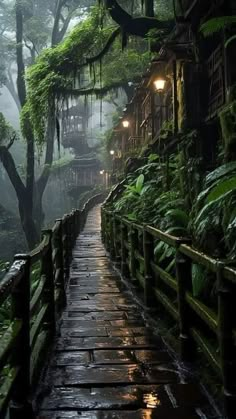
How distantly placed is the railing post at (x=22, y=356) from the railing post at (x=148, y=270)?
2994 millimetres

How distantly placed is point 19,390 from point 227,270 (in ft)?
5.58

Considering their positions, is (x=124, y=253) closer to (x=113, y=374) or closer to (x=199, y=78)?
(x=113, y=374)

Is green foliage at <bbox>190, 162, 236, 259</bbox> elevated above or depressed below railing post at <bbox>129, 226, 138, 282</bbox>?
above

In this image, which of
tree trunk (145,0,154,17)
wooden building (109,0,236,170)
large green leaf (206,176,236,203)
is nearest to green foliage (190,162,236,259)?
large green leaf (206,176,236,203)

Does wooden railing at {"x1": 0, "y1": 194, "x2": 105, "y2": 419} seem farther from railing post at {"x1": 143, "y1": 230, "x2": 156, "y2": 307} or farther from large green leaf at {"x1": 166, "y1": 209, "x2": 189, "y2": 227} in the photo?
large green leaf at {"x1": 166, "y1": 209, "x2": 189, "y2": 227}

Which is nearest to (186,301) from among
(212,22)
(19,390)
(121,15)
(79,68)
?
(19,390)

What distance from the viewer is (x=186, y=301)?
13.5ft

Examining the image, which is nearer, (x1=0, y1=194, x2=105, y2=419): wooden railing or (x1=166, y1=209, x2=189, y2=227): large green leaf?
(x1=0, y1=194, x2=105, y2=419): wooden railing

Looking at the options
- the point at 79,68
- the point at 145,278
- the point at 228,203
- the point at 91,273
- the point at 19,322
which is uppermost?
the point at 79,68

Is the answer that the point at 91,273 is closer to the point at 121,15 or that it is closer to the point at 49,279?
the point at 49,279

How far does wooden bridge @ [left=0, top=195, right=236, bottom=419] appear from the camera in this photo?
9.91ft

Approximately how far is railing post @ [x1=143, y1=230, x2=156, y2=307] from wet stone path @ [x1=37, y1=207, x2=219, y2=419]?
10.8 inches

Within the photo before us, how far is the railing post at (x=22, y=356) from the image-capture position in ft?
10.2

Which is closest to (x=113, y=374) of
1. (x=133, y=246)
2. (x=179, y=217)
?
(x=133, y=246)
